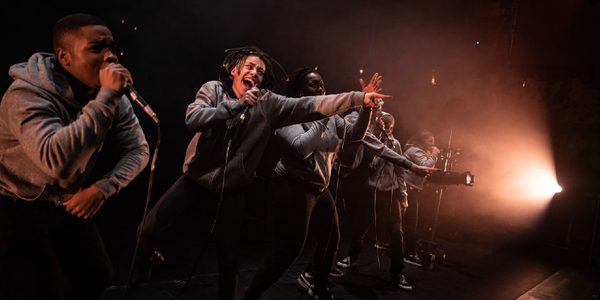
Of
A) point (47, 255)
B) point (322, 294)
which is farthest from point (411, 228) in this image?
point (47, 255)

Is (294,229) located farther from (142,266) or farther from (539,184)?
(539,184)

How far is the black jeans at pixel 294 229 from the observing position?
2.97 meters

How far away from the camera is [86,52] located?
5.78 ft

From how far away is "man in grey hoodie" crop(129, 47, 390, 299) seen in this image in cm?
258

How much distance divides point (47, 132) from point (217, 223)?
4.55ft

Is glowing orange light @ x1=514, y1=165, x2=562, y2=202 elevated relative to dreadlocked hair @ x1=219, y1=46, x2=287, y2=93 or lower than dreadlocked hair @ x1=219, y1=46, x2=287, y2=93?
lower

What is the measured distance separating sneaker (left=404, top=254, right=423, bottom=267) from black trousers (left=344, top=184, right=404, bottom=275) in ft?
4.83

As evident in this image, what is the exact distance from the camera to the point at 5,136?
5.53 ft

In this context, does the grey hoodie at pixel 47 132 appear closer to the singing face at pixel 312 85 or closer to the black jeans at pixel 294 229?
the black jeans at pixel 294 229

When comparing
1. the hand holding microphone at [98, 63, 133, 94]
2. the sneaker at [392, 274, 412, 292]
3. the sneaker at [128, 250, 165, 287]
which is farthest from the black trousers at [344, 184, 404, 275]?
the hand holding microphone at [98, 63, 133, 94]

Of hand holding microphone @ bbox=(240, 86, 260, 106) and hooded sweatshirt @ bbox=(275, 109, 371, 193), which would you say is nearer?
hand holding microphone @ bbox=(240, 86, 260, 106)

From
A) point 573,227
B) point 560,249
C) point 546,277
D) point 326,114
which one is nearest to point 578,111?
point 573,227

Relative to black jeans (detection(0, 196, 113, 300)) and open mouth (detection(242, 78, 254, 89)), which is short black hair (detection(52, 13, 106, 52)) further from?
open mouth (detection(242, 78, 254, 89))

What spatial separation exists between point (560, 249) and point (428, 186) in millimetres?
3373
